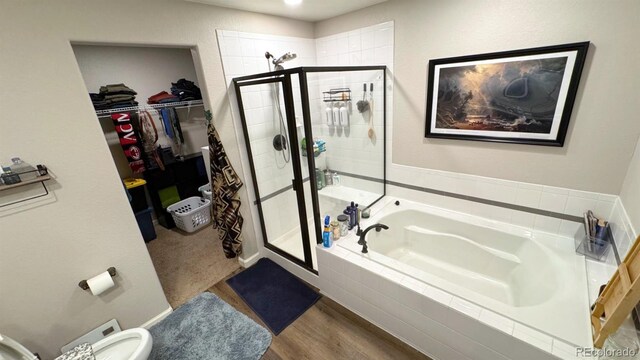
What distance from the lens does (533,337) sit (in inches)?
49.0

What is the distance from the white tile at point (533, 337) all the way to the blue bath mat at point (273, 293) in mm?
1402

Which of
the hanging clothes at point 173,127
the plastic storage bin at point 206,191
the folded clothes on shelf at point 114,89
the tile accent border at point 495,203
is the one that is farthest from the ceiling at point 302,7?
the plastic storage bin at point 206,191

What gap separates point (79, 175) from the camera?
1539mm

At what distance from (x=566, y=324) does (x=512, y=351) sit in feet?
1.00

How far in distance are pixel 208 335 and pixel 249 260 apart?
82cm

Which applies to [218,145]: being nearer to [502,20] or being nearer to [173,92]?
[173,92]

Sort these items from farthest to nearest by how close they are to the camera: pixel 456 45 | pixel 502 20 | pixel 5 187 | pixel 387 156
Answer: pixel 387 156 < pixel 456 45 < pixel 502 20 < pixel 5 187

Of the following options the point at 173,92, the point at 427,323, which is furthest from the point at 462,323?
the point at 173,92

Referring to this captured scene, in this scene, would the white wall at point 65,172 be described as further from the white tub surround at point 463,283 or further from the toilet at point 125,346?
the white tub surround at point 463,283

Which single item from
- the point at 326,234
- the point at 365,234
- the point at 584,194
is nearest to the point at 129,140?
the point at 326,234

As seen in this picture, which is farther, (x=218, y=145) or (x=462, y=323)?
(x=218, y=145)

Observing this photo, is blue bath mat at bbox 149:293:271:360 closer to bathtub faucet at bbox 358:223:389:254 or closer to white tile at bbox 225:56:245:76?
bathtub faucet at bbox 358:223:389:254

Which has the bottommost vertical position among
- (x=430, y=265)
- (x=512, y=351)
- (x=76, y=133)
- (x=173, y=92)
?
(x=430, y=265)

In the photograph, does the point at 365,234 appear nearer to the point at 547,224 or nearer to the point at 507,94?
the point at 547,224
